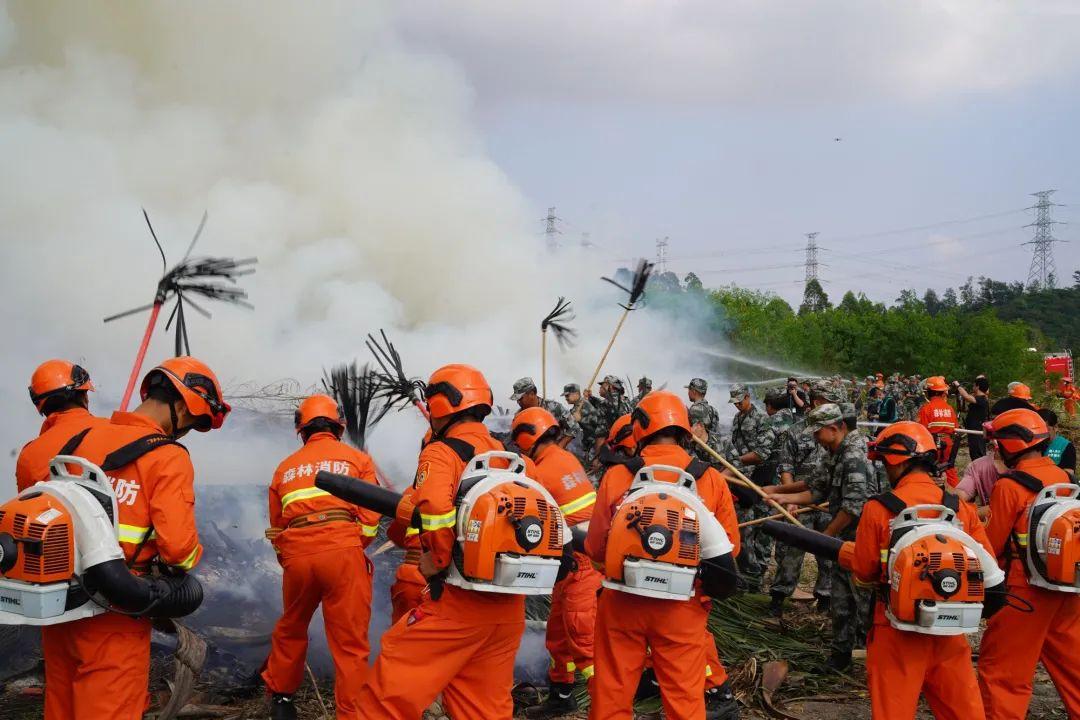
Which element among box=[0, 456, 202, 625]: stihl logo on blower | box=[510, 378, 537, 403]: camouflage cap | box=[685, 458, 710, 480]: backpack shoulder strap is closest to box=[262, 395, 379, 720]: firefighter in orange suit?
box=[0, 456, 202, 625]: stihl logo on blower

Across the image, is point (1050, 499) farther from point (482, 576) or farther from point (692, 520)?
point (482, 576)

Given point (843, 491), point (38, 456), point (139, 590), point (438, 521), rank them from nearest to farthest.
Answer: point (139, 590) → point (438, 521) → point (38, 456) → point (843, 491)

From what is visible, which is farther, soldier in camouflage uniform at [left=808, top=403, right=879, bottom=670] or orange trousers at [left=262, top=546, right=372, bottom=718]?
soldier in camouflage uniform at [left=808, top=403, right=879, bottom=670]

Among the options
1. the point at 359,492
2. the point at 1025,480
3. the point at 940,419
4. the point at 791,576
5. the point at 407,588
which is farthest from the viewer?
the point at 940,419

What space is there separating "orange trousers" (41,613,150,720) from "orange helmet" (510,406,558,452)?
3.08 m

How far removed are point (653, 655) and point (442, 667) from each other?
1.10 metres

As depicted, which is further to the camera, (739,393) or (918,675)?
(739,393)

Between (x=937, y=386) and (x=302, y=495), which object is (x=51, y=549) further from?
(x=937, y=386)

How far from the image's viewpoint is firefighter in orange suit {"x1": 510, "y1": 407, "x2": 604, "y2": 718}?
5.95 metres

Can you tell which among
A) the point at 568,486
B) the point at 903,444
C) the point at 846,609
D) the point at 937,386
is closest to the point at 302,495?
the point at 568,486

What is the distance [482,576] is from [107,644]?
1562 millimetres

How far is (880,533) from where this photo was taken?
4285 mm

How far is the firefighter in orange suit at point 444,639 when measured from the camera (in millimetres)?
3791

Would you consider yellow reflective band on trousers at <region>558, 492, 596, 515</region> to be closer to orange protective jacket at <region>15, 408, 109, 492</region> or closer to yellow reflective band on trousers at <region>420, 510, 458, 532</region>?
yellow reflective band on trousers at <region>420, 510, 458, 532</region>
